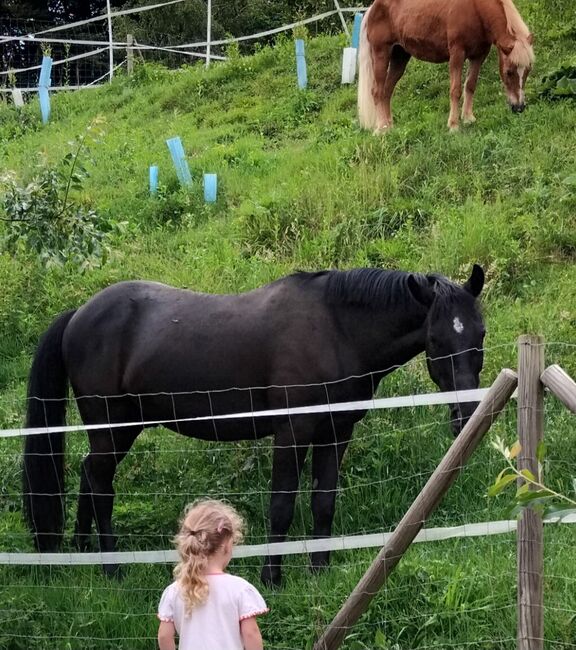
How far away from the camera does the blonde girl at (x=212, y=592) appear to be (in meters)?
3.42

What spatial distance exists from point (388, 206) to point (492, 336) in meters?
2.73

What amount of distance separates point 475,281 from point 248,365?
1.46m

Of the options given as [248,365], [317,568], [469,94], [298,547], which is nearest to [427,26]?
[469,94]

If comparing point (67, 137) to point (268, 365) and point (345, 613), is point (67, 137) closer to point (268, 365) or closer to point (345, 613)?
point (268, 365)

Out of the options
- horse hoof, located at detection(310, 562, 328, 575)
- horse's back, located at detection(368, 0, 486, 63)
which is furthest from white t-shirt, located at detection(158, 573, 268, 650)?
horse's back, located at detection(368, 0, 486, 63)

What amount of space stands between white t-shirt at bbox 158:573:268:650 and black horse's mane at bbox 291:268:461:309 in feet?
8.36

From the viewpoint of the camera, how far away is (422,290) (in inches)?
218

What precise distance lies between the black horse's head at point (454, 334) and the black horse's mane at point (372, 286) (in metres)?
0.06

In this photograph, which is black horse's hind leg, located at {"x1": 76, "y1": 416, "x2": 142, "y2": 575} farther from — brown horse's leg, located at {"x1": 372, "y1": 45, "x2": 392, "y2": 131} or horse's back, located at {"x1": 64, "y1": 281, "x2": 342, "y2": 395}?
brown horse's leg, located at {"x1": 372, "y1": 45, "x2": 392, "y2": 131}

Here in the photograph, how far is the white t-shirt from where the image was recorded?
3.42 meters

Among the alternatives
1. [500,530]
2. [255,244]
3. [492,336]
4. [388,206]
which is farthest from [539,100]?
[500,530]

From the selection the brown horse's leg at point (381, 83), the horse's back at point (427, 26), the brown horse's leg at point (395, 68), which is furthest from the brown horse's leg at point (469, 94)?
the brown horse's leg at point (395, 68)

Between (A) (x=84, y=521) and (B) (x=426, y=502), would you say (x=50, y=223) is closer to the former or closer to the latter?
(A) (x=84, y=521)

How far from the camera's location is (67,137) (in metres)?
14.7
